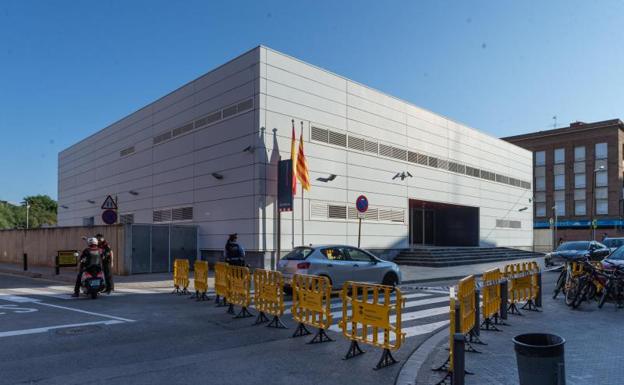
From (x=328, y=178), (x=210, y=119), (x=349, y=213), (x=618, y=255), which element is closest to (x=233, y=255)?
(x=328, y=178)

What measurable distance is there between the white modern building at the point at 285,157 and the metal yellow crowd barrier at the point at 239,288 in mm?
10044

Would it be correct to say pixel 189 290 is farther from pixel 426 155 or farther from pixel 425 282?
pixel 426 155

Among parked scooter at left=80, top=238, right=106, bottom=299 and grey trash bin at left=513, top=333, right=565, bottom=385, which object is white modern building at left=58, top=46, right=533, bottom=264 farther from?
grey trash bin at left=513, top=333, right=565, bottom=385

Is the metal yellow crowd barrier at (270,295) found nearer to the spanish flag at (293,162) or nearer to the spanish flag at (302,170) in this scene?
the spanish flag at (293,162)

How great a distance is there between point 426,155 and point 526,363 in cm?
2811

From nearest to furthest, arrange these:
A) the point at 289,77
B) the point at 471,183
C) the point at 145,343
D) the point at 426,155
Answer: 1. the point at 145,343
2. the point at 289,77
3. the point at 426,155
4. the point at 471,183

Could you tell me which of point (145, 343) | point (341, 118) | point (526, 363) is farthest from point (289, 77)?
point (526, 363)

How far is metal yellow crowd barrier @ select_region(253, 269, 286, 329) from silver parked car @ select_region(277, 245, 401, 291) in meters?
3.05

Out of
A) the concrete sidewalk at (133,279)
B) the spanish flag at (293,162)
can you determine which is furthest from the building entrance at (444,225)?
the concrete sidewalk at (133,279)

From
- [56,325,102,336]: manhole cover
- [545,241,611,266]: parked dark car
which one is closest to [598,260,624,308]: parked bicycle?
[56,325,102,336]: manhole cover

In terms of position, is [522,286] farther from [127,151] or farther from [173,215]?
[127,151]

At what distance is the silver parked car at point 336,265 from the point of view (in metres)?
13.4

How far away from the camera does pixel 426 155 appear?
103ft

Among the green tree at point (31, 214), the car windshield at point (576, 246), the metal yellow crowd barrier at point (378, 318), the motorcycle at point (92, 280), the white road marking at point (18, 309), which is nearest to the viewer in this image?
the metal yellow crowd barrier at point (378, 318)
